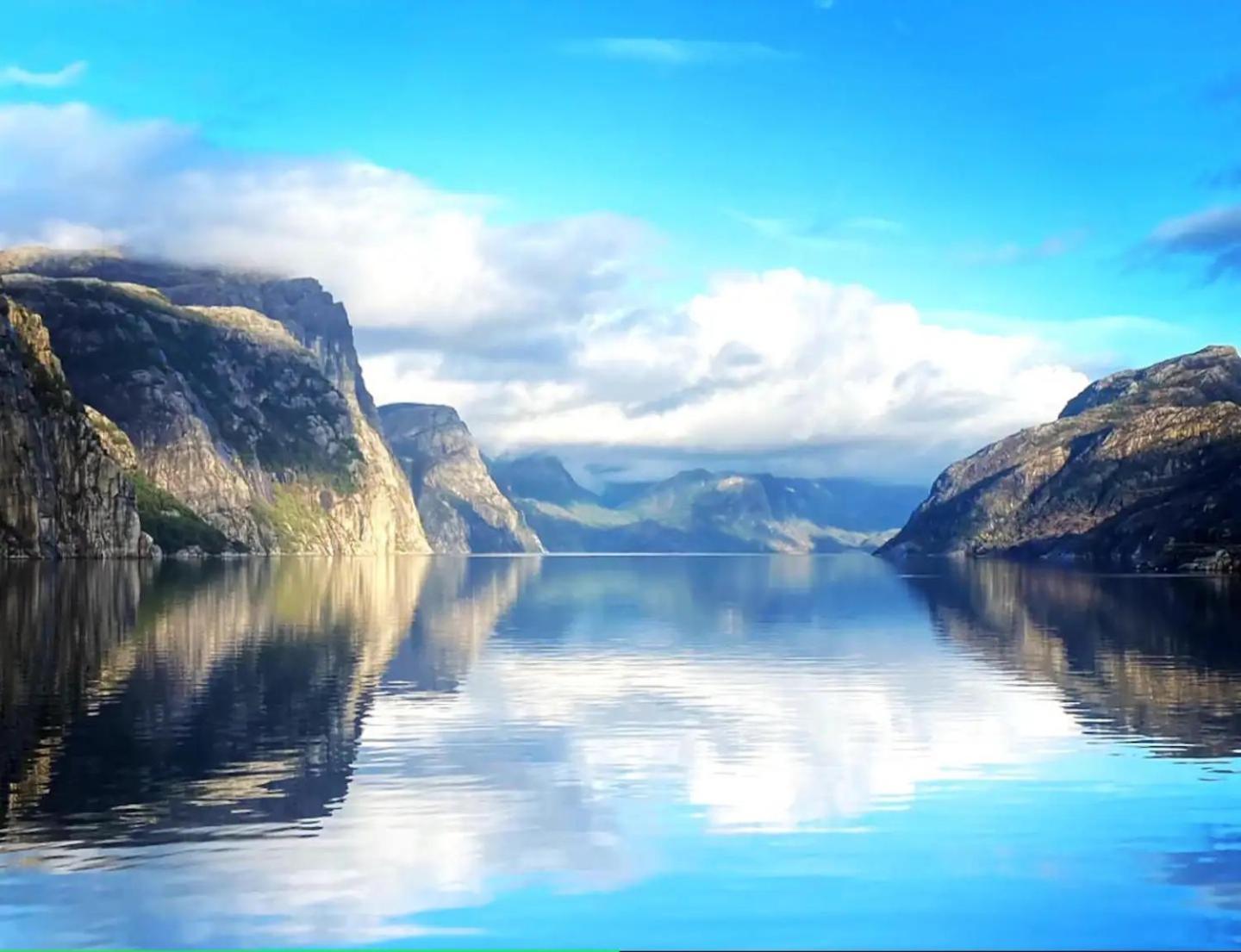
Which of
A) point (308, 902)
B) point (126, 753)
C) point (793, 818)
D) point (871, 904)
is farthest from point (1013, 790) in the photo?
point (126, 753)

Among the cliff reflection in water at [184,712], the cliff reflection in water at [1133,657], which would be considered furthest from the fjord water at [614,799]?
the cliff reflection in water at [1133,657]

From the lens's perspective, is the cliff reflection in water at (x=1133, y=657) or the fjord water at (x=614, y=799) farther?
the cliff reflection in water at (x=1133, y=657)

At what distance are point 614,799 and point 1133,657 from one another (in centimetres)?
6736

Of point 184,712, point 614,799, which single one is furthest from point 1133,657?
point 184,712

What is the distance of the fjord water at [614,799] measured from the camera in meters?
33.0

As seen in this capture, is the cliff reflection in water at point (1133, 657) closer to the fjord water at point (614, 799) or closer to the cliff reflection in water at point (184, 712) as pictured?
the fjord water at point (614, 799)

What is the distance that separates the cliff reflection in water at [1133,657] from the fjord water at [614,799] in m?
0.58

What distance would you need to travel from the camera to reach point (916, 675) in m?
89.7

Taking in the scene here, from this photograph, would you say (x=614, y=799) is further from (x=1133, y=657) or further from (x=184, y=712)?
(x=1133, y=657)

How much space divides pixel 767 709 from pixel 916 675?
70.2 ft

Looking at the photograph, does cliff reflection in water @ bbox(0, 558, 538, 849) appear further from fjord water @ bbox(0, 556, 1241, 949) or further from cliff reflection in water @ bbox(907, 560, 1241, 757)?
cliff reflection in water @ bbox(907, 560, 1241, 757)

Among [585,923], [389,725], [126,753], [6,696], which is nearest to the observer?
[585,923]

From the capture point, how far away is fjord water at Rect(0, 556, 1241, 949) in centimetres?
3303

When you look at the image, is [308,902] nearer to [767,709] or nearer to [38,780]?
[38,780]
